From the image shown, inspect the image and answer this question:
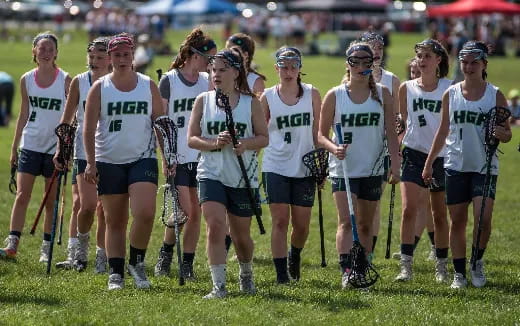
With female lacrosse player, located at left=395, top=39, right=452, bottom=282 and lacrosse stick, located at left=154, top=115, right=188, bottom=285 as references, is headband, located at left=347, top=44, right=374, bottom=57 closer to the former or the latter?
female lacrosse player, located at left=395, top=39, right=452, bottom=282

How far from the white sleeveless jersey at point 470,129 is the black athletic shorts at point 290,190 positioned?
4.26ft

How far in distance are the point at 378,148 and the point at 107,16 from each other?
5168 centimetres

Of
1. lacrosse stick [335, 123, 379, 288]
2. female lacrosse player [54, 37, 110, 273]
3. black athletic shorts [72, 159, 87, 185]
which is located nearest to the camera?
lacrosse stick [335, 123, 379, 288]

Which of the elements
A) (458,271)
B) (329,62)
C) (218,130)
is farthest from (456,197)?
(329,62)

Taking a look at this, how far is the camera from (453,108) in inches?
389

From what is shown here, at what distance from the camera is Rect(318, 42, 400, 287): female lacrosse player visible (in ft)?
31.8

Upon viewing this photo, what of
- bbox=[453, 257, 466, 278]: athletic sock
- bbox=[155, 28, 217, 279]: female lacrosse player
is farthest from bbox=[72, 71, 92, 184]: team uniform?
bbox=[453, 257, 466, 278]: athletic sock

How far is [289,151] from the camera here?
10.2 meters

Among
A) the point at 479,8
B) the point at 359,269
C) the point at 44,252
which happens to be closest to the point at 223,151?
the point at 359,269

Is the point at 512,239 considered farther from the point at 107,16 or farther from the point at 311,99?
the point at 107,16

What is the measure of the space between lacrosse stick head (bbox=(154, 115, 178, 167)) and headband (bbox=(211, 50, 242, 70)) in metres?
0.65

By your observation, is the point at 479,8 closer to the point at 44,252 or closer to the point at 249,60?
the point at 249,60

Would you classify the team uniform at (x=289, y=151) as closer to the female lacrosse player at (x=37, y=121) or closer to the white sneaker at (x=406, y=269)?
the white sneaker at (x=406, y=269)

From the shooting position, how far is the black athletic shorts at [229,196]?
29.5 ft
